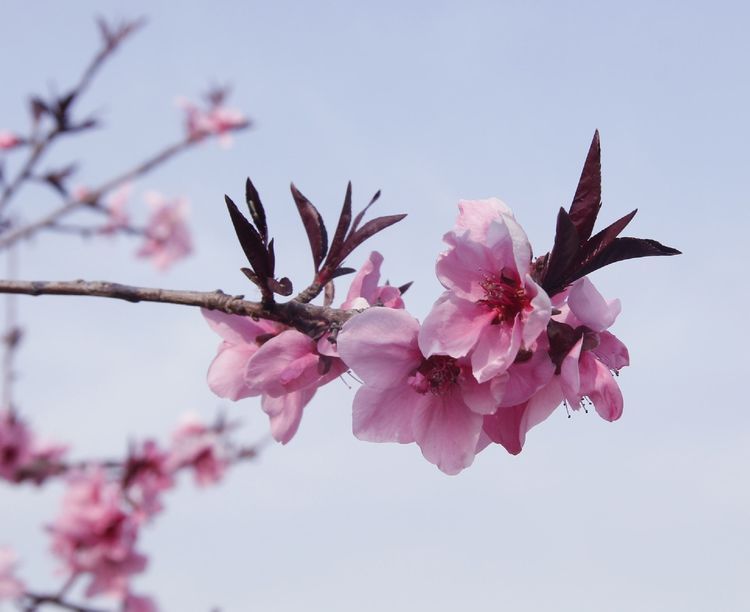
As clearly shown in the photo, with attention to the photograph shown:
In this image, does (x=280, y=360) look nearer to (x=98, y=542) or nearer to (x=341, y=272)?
(x=341, y=272)

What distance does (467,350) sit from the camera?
138 centimetres

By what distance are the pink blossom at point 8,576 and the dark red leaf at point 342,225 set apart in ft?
16.1

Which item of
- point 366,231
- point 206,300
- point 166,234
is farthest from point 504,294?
point 166,234

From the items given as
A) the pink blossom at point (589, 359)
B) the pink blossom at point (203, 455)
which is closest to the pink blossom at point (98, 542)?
the pink blossom at point (203, 455)

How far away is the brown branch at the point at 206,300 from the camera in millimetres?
1615

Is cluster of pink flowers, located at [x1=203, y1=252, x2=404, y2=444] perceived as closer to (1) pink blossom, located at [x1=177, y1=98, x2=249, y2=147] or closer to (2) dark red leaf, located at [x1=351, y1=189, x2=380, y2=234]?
(2) dark red leaf, located at [x1=351, y1=189, x2=380, y2=234]

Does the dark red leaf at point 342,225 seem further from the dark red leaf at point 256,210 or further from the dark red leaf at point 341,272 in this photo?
the dark red leaf at point 256,210

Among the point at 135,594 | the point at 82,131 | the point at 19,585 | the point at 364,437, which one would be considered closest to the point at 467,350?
the point at 364,437

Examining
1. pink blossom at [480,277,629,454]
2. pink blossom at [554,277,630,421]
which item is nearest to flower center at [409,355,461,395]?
pink blossom at [480,277,629,454]

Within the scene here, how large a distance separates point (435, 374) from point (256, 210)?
1.64 feet

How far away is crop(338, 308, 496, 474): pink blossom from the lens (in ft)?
4.69

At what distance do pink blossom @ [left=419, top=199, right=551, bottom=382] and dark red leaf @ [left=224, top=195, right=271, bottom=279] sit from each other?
1.23 feet

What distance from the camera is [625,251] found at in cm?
146

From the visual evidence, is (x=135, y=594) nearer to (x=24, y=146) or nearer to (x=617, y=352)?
(x=24, y=146)
